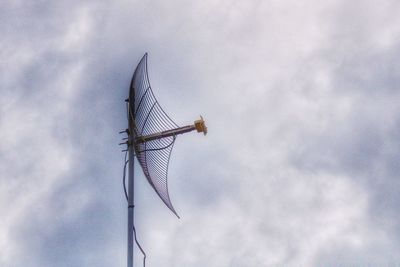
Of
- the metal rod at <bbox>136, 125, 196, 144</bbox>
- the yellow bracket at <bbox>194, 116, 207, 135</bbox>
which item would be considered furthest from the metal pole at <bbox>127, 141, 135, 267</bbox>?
the yellow bracket at <bbox>194, 116, 207, 135</bbox>

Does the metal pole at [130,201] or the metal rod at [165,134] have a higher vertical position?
the metal rod at [165,134]

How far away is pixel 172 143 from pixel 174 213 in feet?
5.25

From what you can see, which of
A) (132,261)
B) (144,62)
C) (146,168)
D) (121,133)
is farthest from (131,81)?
(132,261)

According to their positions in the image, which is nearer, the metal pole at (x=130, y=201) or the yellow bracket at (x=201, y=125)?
the metal pole at (x=130, y=201)

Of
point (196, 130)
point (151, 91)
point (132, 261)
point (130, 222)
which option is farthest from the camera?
point (151, 91)

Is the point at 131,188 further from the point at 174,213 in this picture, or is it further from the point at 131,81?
the point at 131,81

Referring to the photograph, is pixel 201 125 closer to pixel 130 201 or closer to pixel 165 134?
pixel 165 134

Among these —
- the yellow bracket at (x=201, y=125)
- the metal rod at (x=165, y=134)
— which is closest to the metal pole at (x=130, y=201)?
the metal rod at (x=165, y=134)

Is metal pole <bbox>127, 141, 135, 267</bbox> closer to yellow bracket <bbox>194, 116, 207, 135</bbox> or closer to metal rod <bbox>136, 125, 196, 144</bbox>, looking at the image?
metal rod <bbox>136, 125, 196, 144</bbox>

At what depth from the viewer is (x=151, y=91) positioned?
10977 mm

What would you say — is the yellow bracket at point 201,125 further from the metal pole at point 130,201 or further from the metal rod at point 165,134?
the metal pole at point 130,201

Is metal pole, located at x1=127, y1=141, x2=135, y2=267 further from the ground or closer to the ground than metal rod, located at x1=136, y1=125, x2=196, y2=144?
closer to the ground

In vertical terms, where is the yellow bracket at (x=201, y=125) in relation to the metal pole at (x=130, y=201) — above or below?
above

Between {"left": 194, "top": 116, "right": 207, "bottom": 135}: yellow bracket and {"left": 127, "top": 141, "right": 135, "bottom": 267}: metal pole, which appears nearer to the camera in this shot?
{"left": 127, "top": 141, "right": 135, "bottom": 267}: metal pole
